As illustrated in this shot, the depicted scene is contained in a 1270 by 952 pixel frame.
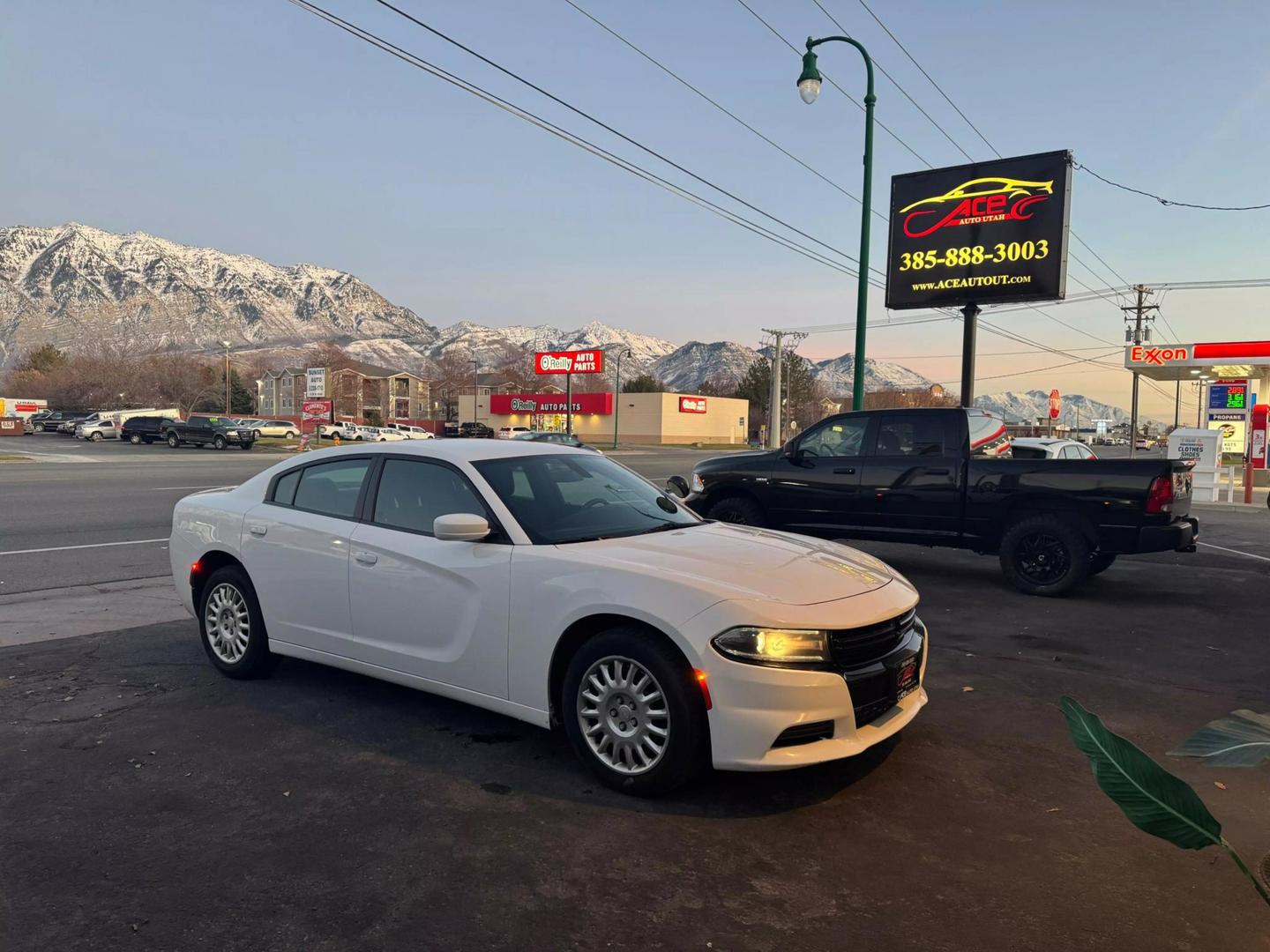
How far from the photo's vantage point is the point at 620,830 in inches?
140

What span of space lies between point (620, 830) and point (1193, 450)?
2850cm

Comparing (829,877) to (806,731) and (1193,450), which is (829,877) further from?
(1193,450)

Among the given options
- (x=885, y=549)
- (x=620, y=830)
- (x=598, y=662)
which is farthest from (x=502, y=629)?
(x=885, y=549)

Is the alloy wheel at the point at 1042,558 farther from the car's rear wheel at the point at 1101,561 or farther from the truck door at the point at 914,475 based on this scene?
the truck door at the point at 914,475

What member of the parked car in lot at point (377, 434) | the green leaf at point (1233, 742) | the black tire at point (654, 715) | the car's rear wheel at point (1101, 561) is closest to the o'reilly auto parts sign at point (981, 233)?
the car's rear wheel at point (1101, 561)

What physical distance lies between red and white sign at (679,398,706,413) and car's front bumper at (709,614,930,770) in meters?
82.5

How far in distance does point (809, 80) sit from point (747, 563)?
531 inches

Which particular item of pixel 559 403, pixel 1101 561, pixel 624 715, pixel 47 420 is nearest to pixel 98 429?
pixel 47 420

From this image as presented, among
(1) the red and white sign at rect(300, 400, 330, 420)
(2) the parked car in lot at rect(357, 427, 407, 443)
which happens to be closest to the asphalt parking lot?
(1) the red and white sign at rect(300, 400, 330, 420)

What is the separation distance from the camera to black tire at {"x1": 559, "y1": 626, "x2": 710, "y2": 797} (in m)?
3.65

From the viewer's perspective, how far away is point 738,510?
34.6ft

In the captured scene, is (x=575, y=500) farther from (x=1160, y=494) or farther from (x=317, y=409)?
(x=317, y=409)

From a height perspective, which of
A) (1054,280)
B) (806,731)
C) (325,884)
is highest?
(1054,280)

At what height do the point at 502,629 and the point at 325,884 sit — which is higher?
the point at 502,629
